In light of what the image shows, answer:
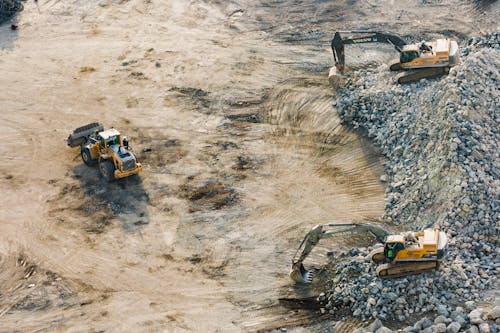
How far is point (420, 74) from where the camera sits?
23688 mm

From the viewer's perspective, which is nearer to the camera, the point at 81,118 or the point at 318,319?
the point at 318,319

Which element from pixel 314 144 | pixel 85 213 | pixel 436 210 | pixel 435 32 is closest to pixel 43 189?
pixel 85 213

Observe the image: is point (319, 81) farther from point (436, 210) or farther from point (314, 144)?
point (436, 210)

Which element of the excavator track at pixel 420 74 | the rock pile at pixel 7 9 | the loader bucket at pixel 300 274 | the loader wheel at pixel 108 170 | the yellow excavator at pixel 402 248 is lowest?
the loader bucket at pixel 300 274

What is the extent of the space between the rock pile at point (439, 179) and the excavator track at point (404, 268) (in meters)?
0.16

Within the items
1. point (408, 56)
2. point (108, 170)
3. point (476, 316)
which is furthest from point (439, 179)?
point (108, 170)

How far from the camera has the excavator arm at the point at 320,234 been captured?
17.4m

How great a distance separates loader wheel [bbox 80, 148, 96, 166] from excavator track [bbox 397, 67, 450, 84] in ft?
37.8

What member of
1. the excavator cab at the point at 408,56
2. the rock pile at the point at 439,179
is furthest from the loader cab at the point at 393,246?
the excavator cab at the point at 408,56

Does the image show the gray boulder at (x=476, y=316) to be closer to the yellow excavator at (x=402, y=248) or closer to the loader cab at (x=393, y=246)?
the yellow excavator at (x=402, y=248)

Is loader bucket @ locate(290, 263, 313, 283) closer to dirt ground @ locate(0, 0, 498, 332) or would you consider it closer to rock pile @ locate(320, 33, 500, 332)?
dirt ground @ locate(0, 0, 498, 332)

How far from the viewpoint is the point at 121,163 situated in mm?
22391

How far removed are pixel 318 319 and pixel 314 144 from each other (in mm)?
8183

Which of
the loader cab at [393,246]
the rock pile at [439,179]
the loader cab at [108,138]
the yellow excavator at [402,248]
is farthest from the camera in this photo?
the loader cab at [108,138]
